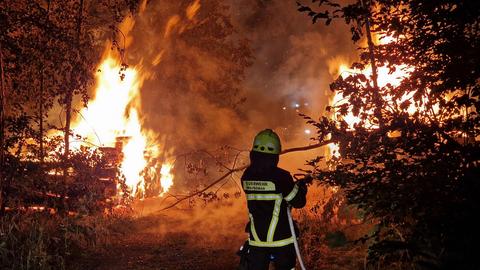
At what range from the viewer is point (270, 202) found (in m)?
4.21

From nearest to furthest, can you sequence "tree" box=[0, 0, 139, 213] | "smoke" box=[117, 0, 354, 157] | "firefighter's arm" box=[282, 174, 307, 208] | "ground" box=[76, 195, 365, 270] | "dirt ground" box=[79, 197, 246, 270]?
"firefighter's arm" box=[282, 174, 307, 208]
"ground" box=[76, 195, 365, 270]
"dirt ground" box=[79, 197, 246, 270]
"tree" box=[0, 0, 139, 213]
"smoke" box=[117, 0, 354, 157]

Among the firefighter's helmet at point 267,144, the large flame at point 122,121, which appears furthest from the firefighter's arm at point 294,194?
the large flame at point 122,121

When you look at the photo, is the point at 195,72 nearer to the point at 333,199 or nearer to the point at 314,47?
the point at 314,47

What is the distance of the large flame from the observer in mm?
14312

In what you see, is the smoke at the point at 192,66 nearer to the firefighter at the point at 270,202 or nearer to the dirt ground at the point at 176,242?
the dirt ground at the point at 176,242

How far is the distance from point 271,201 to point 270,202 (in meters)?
0.02

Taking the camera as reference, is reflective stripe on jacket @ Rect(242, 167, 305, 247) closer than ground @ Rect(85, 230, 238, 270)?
Yes

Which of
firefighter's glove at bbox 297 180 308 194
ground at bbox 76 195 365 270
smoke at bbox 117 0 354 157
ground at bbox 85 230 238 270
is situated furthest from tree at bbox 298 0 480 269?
smoke at bbox 117 0 354 157

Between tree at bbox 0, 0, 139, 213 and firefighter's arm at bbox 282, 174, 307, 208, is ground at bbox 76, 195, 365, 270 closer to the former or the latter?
tree at bbox 0, 0, 139, 213

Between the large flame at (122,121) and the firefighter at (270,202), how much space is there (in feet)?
34.3

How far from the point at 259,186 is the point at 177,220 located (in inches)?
302

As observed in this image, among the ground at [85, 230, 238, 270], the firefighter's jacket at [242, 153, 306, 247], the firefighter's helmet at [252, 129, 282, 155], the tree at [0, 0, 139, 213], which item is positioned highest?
the tree at [0, 0, 139, 213]

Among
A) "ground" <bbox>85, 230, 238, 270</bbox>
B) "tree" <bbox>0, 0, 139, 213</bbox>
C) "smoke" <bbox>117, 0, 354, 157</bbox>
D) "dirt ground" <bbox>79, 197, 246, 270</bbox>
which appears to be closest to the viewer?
"ground" <bbox>85, 230, 238, 270</bbox>

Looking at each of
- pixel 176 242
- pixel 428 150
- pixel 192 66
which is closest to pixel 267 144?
pixel 428 150
